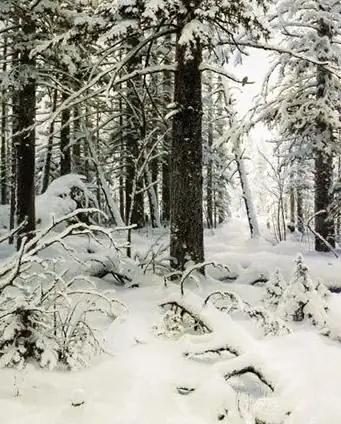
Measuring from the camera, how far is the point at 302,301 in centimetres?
570

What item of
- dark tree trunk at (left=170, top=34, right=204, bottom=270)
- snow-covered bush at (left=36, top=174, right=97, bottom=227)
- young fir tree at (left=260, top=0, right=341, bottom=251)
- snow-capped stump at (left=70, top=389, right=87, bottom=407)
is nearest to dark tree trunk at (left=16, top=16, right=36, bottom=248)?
snow-covered bush at (left=36, top=174, right=97, bottom=227)

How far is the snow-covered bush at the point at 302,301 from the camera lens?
5.60 meters

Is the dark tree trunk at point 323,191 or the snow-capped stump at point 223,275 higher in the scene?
the dark tree trunk at point 323,191

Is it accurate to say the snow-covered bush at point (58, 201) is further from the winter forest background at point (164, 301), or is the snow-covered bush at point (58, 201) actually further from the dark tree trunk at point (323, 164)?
the dark tree trunk at point (323, 164)

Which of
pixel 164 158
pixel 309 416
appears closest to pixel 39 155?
→ pixel 164 158

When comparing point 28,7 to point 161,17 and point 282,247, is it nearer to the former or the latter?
point 161,17

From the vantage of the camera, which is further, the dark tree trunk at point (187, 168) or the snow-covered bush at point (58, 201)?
the snow-covered bush at point (58, 201)

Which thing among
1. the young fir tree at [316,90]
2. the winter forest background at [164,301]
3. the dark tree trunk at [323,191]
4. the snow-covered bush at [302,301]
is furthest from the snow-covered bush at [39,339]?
the dark tree trunk at [323,191]

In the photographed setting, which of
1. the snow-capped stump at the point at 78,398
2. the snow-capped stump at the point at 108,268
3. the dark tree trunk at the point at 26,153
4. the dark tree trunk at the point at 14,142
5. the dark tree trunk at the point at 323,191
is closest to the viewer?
the snow-capped stump at the point at 78,398

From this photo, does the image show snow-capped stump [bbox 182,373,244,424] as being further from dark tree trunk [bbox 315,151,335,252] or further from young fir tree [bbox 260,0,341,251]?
dark tree trunk [bbox 315,151,335,252]

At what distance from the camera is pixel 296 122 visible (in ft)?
49.0

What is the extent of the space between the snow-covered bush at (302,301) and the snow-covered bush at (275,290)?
1.61 ft

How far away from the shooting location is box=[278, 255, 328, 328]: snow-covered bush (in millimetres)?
5598

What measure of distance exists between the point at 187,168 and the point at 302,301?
3.30 m
